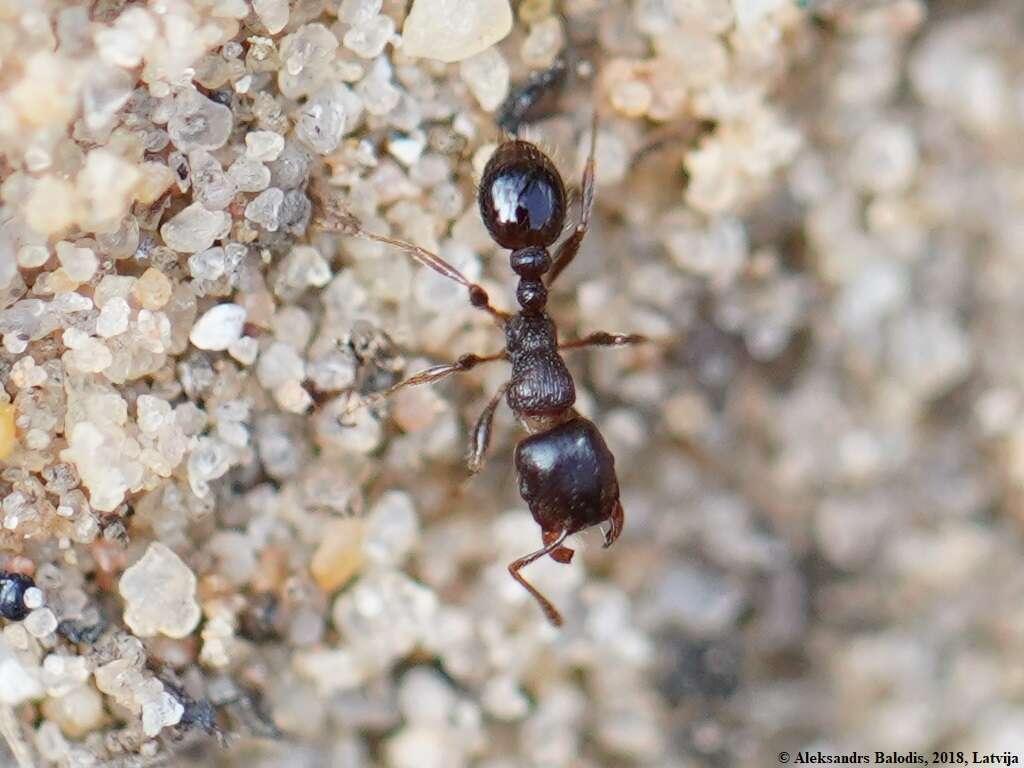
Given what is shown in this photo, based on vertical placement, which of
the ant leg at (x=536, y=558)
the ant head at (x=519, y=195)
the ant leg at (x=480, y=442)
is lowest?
the ant leg at (x=536, y=558)

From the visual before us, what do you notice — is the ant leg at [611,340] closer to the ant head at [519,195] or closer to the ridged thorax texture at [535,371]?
the ridged thorax texture at [535,371]

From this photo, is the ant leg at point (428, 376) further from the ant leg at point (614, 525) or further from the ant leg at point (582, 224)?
the ant leg at point (614, 525)

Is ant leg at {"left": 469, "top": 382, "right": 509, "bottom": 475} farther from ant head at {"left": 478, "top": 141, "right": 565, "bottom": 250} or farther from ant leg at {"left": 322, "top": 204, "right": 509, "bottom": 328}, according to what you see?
ant head at {"left": 478, "top": 141, "right": 565, "bottom": 250}

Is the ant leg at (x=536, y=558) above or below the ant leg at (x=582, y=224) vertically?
below

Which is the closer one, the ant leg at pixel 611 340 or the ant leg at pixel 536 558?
the ant leg at pixel 536 558

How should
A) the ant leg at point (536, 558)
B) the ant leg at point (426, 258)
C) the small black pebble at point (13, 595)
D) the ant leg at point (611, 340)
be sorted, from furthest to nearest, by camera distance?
the ant leg at point (611, 340) → the ant leg at point (536, 558) → the ant leg at point (426, 258) → the small black pebble at point (13, 595)

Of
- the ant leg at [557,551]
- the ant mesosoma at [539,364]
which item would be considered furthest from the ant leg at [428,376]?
the ant leg at [557,551]

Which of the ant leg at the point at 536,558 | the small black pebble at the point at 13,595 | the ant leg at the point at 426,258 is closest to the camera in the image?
the small black pebble at the point at 13,595
